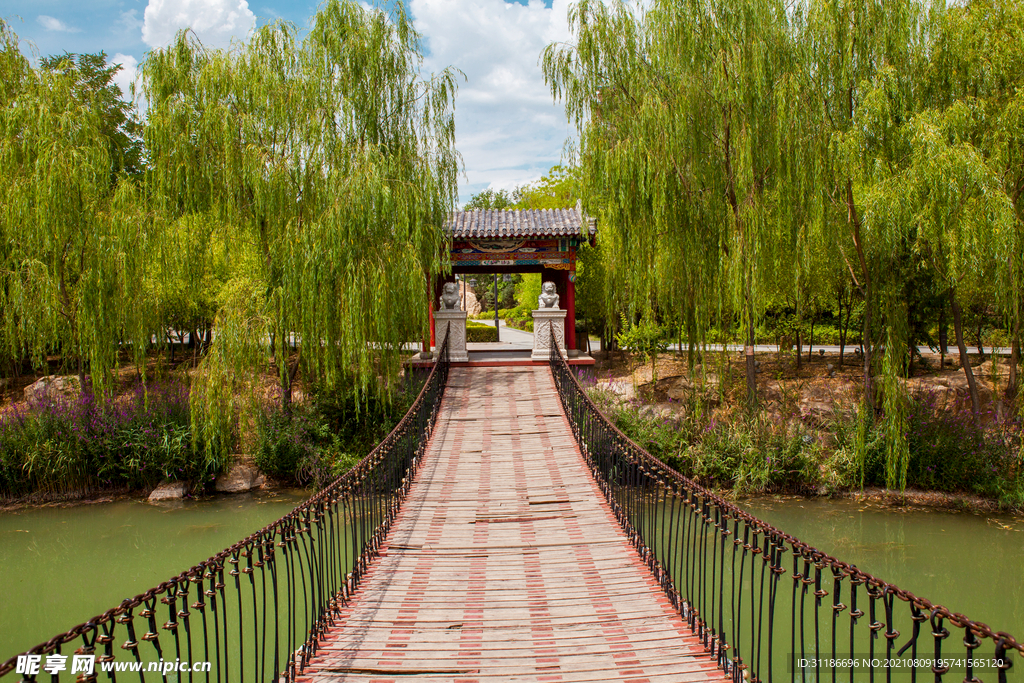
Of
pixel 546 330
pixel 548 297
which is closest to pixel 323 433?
pixel 546 330

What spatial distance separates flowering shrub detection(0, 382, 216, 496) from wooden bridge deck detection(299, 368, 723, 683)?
15.3 feet

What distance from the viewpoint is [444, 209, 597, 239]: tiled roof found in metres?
12.7

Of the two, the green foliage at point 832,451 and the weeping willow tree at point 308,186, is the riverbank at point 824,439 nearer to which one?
the green foliage at point 832,451

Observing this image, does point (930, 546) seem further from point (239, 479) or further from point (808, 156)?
point (239, 479)

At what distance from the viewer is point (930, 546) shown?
778cm

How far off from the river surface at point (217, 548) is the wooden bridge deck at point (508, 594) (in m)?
3.27

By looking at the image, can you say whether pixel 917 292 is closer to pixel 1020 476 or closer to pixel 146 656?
pixel 1020 476

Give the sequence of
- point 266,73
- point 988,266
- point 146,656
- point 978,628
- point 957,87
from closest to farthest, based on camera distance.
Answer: point 978,628 → point 146,656 → point 988,266 → point 957,87 → point 266,73

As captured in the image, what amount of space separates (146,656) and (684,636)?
4.60 m

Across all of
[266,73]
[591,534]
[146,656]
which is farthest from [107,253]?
[591,534]

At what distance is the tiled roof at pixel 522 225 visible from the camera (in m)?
12.7

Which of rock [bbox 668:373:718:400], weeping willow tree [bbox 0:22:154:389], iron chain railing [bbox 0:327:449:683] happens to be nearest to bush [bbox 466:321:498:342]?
rock [bbox 668:373:718:400]

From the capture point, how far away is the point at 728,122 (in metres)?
9.98

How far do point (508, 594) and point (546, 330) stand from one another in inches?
331
